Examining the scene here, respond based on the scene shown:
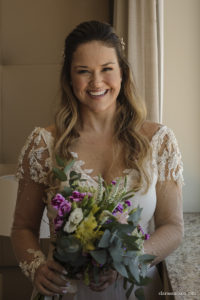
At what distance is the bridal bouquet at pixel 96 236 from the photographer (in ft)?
4.01

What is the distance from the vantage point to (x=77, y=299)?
5.76ft

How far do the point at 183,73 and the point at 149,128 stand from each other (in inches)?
20.2

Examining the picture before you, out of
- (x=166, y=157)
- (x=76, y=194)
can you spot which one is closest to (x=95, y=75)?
(x=166, y=157)

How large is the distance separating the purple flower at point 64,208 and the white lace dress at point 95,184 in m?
0.54

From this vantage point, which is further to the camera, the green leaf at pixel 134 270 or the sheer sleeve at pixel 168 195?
the sheer sleeve at pixel 168 195

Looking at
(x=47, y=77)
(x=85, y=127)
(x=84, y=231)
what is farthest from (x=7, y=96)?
(x=84, y=231)

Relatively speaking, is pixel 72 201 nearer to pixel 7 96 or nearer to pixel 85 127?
pixel 85 127

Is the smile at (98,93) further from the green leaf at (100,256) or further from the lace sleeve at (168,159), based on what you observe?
the green leaf at (100,256)

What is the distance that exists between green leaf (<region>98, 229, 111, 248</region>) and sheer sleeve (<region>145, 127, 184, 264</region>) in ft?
1.86

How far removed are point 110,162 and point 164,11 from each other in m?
0.99

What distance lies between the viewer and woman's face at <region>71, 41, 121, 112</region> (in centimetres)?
189

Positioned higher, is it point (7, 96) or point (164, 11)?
point (164, 11)

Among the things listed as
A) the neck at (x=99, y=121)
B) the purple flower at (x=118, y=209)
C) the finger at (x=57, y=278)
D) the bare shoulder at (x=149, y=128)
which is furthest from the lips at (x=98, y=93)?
the finger at (x=57, y=278)

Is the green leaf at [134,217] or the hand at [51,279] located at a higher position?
the green leaf at [134,217]
